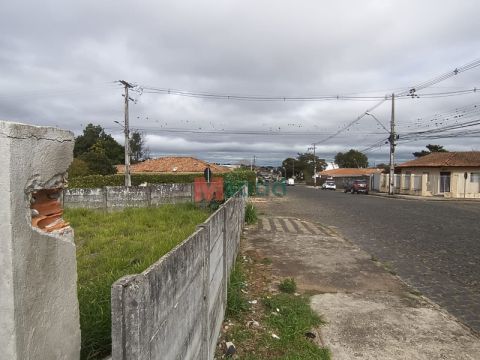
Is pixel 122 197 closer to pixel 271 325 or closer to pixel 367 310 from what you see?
→ pixel 271 325

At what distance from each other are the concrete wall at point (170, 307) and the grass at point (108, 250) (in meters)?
0.77

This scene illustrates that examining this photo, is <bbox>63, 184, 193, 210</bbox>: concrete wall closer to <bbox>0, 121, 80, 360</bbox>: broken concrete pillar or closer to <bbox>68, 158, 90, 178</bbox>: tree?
<bbox>0, 121, 80, 360</bbox>: broken concrete pillar

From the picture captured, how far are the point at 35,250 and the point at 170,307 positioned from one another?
2.41 ft

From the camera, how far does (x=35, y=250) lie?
165 cm

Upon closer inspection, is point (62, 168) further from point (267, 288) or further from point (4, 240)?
point (267, 288)

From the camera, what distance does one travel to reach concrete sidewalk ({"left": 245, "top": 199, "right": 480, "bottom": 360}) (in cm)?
427

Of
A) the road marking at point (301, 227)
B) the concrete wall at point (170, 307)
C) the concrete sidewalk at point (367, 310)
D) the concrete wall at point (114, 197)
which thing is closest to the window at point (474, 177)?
the road marking at point (301, 227)

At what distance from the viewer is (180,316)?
2.30 metres

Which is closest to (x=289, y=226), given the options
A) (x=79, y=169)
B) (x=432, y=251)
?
(x=432, y=251)

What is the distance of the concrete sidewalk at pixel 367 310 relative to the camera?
4.27 metres

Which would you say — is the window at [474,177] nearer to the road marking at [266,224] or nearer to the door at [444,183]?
the door at [444,183]

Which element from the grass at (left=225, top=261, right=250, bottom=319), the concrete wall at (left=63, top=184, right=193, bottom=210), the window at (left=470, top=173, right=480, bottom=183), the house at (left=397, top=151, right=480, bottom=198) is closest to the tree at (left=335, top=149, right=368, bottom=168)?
the house at (left=397, top=151, right=480, bottom=198)

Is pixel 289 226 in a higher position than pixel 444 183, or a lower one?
lower

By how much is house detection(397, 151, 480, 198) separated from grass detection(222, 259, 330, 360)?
35017mm
